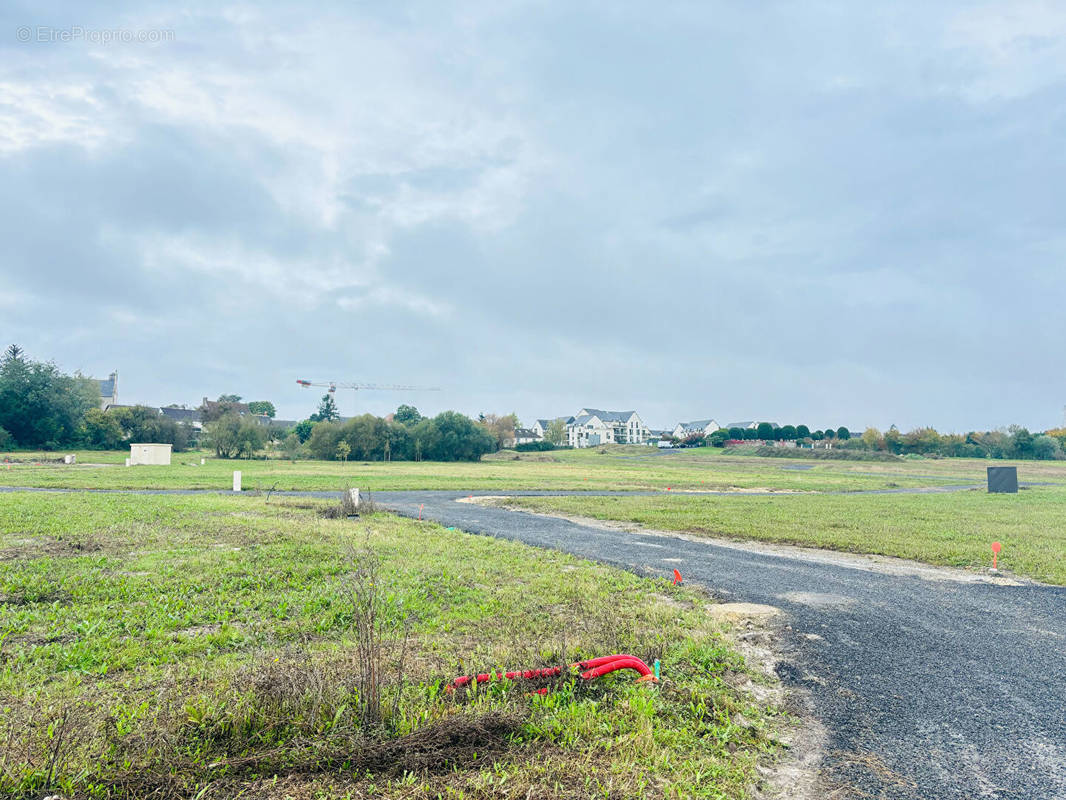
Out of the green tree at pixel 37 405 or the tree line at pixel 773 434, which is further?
the tree line at pixel 773 434

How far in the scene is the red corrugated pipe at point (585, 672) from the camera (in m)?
5.32

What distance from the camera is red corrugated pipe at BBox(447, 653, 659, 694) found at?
17.4 feet

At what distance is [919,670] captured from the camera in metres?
6.24

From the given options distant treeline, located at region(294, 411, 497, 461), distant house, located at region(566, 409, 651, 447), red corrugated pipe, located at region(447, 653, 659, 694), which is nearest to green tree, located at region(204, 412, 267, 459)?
distant treeline, located at region(294, 411, 497, 461)

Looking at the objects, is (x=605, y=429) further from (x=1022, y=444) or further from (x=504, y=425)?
(x=1022, y=444)

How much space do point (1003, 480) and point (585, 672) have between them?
121 ft

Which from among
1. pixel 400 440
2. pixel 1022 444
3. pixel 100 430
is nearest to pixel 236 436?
pixel 400 440

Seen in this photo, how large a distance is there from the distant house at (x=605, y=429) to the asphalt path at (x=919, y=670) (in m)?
143

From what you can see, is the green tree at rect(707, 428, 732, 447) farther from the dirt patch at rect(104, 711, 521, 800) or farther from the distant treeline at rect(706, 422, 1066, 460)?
the dirt patch at rect(104, 711, 521, 800)

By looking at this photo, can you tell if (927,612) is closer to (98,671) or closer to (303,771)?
(303,771)

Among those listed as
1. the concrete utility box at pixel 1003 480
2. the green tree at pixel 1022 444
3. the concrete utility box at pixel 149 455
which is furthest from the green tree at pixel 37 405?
the green tree at pixel 1022 444

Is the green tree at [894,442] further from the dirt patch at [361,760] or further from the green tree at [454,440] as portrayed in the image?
the dirt patch at [361,760]

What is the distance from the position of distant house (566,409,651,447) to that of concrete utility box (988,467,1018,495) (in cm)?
11999

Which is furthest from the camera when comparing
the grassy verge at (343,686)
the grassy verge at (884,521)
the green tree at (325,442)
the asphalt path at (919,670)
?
the green tree at (325,442)
